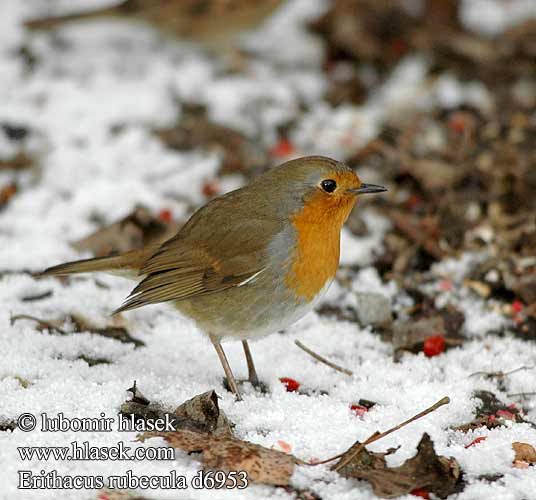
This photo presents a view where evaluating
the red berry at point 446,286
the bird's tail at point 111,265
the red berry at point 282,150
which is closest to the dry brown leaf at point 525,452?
the red berry at point 446,286

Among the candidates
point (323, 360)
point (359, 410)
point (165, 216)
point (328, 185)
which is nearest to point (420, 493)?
point (359, 410)

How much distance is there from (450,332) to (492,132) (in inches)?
96.2

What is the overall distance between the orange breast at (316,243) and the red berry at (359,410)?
52 cm

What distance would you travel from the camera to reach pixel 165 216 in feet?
18.0

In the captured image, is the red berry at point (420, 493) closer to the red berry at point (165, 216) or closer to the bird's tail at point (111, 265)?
the bird's tail at point (111, 265)

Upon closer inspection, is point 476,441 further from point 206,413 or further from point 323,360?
point 206,413

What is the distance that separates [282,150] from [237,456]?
3.50 meters

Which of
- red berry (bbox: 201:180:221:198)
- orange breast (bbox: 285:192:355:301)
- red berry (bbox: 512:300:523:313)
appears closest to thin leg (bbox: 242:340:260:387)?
orange breast (bbox: 285:192:355:301)

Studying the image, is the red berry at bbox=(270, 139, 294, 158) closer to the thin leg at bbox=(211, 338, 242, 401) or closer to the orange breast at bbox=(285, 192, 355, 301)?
the orange breast at bbox=(285, 192, 355, 301)

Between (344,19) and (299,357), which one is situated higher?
(344,19)

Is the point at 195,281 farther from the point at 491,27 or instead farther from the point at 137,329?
the point at 491,27

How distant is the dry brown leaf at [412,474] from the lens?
9.64 ft

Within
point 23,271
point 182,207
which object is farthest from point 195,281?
point 182,207

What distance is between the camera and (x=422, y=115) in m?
6.59
